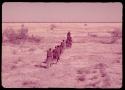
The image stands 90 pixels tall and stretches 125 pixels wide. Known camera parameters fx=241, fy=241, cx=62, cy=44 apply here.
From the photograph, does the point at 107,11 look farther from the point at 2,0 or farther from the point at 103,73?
the point at 2,0

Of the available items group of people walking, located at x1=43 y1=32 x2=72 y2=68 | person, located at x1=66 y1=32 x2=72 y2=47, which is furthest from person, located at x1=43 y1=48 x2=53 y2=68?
person, located at x1=66 y1=32 x2=72 y2=47

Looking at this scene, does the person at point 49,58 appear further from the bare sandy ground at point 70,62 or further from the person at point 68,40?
the person at point 68,40

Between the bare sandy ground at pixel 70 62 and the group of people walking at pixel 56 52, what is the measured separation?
25mm

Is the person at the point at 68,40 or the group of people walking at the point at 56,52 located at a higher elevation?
A: the person at the point at 68,40

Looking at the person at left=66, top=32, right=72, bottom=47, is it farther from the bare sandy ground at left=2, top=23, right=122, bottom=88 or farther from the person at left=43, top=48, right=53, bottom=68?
the person at left=43, top=48, right=53, bottom=68

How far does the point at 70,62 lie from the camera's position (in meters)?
1.70

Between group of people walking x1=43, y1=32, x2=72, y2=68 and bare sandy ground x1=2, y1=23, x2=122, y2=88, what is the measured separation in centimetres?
3

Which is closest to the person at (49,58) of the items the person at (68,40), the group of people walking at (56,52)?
the group of people walking at (56,52)

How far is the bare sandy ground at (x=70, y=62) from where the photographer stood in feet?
5.54

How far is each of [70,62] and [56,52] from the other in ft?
0.40

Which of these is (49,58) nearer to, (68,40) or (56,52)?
(56,52)

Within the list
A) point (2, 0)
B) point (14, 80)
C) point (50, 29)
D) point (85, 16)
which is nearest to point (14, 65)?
point (14, 80)

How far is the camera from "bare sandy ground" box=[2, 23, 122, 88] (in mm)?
1688

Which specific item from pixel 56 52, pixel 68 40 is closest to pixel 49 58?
pixel 56 52
